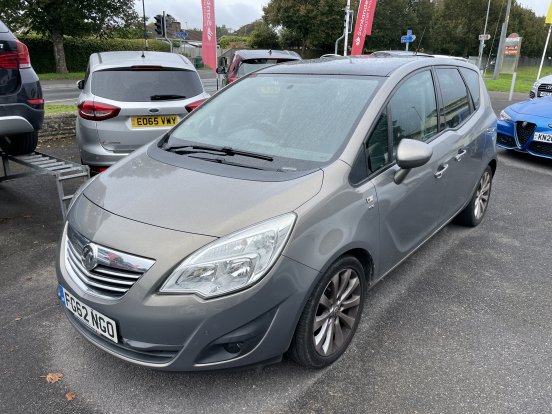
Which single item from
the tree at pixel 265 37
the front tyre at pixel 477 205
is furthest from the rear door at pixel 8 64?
the tree at pixel 265 37

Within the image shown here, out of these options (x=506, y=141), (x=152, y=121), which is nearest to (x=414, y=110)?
(x=152, y=121)

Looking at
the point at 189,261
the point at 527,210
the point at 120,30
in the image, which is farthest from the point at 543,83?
the point at 120,30

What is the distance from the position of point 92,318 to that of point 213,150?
1.23 m

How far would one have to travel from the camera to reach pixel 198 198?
2.32 m

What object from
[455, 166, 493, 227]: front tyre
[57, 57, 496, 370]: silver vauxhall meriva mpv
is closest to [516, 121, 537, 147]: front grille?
[455, 166, 493, 227]: front tyre

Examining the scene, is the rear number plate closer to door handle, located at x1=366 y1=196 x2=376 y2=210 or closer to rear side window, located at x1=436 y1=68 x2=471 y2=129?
rear side window, located at x1=436 y1=68 x2=471 y2=129

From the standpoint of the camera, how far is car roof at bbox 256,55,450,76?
3.10m

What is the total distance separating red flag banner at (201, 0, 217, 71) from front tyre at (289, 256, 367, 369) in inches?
503

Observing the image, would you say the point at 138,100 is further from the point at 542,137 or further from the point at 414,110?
the point at 542,137

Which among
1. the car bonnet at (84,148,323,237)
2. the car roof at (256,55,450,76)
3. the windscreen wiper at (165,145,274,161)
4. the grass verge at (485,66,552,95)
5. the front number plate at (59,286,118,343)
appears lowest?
the grass verge at (485,66,552,95)

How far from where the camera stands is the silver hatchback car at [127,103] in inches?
195

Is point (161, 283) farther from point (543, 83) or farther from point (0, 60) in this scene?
point (543, 83)

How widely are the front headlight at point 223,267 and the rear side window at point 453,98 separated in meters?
2.21

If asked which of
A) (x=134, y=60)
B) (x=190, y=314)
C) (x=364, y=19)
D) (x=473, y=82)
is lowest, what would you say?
(x=190, y=314)
